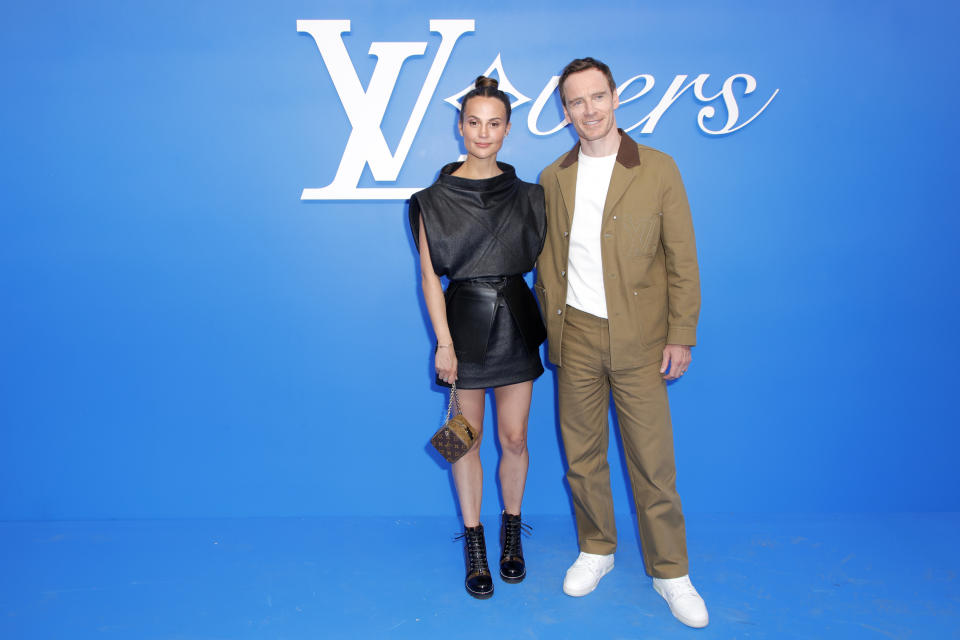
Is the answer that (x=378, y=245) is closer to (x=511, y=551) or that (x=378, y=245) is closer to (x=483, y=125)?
(x=483, y=125)

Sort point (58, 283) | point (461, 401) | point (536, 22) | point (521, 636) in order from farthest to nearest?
point (58, 283) < point (536, 22) < point (461, 401) < point (521, 636)

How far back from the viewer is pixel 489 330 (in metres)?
2.29

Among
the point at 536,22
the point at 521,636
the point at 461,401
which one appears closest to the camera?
the point at 521,636

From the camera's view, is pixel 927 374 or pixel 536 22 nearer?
pixel 536 22

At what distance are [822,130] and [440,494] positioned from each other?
7.89 feet

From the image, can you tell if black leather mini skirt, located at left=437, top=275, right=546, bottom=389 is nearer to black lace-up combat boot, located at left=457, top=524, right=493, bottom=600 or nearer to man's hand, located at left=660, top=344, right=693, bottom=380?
man's hand, located at left=660, top=344, right=693, bottom=380

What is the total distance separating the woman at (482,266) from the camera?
7.37 ft

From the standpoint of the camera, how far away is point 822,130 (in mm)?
2783

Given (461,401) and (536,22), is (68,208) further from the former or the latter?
(536,22)

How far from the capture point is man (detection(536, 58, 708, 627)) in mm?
2170

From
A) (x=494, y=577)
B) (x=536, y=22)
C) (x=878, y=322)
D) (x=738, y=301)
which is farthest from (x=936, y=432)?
(x=536, y=22)

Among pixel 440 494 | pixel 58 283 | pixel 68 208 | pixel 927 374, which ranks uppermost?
pixel 68 208

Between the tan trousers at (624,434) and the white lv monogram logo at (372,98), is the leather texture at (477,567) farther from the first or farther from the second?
the white lv monogram logo at (372,98)

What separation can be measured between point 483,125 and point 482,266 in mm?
488
